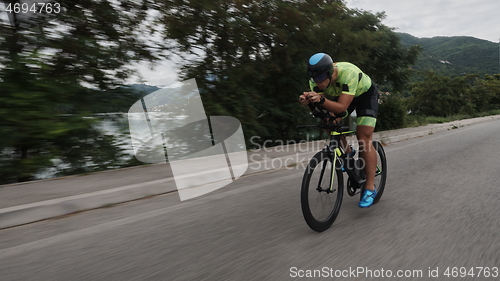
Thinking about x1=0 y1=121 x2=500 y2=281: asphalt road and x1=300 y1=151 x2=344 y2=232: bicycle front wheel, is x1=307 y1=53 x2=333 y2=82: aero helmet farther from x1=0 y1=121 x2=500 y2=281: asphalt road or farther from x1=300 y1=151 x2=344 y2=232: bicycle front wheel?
x1=0 y1=121 x2=500 y2=281: asphalt road

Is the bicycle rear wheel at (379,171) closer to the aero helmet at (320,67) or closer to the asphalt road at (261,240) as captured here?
the asphalt road at (261,240)

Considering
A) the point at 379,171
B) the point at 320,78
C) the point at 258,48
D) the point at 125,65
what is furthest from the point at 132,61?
the point at 379,171

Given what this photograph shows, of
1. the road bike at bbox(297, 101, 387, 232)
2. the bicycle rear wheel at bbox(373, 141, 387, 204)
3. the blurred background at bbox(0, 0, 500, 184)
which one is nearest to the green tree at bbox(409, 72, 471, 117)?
the blurred background at bbox(0, 0, 500, 184)

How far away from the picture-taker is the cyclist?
315cm

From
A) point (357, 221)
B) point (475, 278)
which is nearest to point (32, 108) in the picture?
point (357, 221)

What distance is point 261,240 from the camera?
10.5 ft

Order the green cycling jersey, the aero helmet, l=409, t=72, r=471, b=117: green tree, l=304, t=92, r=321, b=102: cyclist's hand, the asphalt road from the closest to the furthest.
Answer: the asphalt road < l=304, t=92, r=321, b=102: cyclist's hand < the aero helmet < the green cycling jersey < l=409, t=72, r=471, b=117: green tree

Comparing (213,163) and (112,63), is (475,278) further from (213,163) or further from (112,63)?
(112,63)

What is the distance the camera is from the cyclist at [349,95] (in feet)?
10.3

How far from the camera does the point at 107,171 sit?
20.8 feet

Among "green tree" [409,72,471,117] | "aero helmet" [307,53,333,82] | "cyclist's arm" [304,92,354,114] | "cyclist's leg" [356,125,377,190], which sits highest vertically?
"aero helmet" [307,53,333,82]

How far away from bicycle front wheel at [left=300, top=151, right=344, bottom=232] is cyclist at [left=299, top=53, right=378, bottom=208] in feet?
1.40

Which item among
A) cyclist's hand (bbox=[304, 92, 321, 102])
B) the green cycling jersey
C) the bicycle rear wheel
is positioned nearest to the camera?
cyclist's hand (bbox=[304, 92, 321, 102])

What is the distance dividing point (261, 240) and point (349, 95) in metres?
1.58
